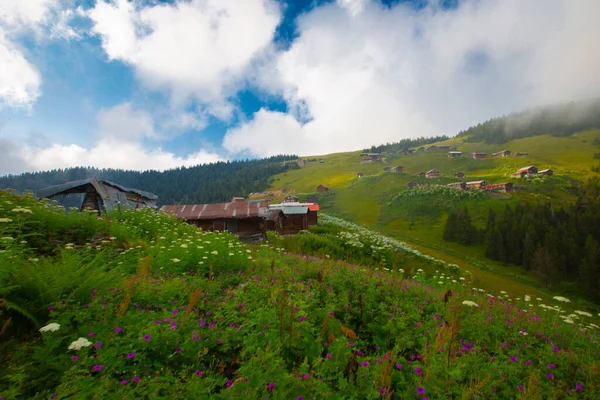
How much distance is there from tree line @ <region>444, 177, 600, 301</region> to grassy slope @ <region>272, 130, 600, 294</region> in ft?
8.92

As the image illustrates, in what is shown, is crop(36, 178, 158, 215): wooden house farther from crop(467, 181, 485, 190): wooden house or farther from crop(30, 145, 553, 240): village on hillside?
crop(467, 181, 485, 190): wooden house

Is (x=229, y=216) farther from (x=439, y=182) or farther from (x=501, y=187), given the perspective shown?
(x=439, y=182)

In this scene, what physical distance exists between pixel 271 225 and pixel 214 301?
28425 millimetres

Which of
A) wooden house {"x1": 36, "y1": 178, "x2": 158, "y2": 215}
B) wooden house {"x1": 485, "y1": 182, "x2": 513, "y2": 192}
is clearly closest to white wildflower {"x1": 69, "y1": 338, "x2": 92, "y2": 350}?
wooden house {"x1": 36, "y1": 178, "x2": 158, "y2": 215}

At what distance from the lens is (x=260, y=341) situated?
3.37m

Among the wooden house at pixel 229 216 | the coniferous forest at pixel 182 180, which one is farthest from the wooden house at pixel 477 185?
the coniferous forest at pixel 182 180

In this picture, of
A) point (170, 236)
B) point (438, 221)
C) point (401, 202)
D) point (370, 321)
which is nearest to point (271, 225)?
point (170, 236)

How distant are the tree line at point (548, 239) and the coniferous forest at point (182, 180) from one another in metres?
97.9

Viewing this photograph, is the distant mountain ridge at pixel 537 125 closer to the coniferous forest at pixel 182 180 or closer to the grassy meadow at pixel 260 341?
the coniferous forest at pixel 182 180

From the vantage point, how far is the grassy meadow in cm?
249

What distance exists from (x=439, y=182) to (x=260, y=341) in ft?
354

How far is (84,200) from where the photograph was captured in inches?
622

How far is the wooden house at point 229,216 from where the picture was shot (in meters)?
25.1

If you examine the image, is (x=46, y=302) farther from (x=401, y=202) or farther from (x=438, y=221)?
(x=401, y=202)
